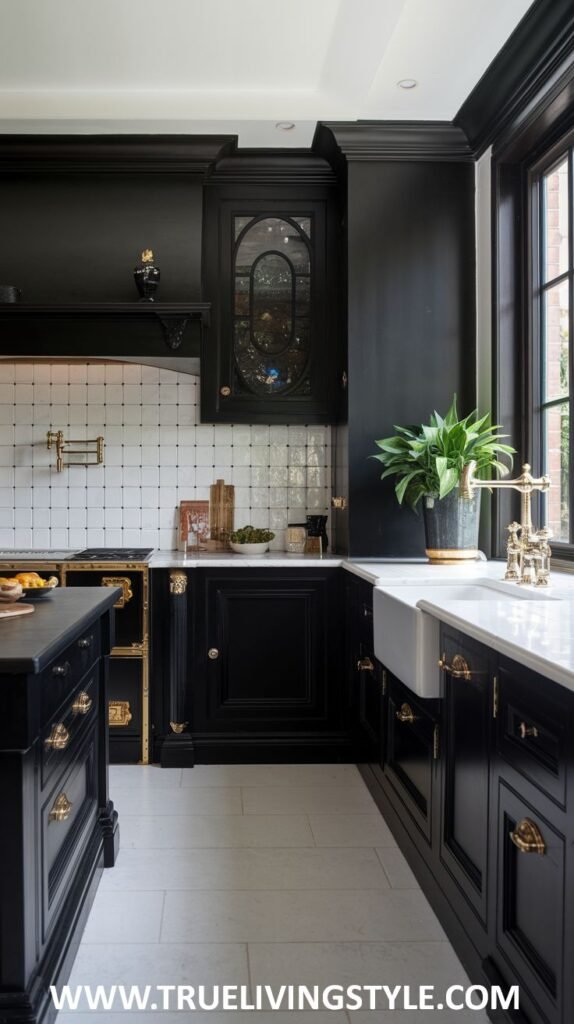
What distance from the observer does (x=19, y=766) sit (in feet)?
4.69

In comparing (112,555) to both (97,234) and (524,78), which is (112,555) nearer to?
(97,234)

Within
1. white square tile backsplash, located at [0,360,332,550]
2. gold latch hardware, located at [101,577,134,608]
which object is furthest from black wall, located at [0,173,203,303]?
gold latch hardware, located at [101,577,134,608]

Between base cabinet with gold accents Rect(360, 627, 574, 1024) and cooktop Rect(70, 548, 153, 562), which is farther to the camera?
cooktop Rect(70, 548, 153, 562)

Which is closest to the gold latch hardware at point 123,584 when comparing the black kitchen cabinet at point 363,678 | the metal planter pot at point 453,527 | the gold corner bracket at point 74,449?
the gold corner bracket at point 74,449

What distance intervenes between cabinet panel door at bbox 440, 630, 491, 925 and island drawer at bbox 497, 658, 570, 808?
117mm

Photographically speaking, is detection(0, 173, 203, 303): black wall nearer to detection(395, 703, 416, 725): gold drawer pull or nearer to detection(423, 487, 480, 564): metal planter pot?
detection(423, 487, 480, 564): metal planter pot

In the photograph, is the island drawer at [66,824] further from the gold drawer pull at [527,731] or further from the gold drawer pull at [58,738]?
the gold drawer pull at [527,731]

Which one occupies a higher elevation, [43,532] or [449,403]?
[449,403]

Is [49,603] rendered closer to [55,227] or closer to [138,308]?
[138,308]

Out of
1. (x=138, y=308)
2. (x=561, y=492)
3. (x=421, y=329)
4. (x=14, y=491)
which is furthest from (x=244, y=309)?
(x=561, y=492)

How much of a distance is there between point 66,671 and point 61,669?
0.06 m

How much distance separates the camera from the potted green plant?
118 inches

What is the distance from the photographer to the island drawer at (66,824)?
1623 millimetres

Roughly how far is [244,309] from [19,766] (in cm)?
268
